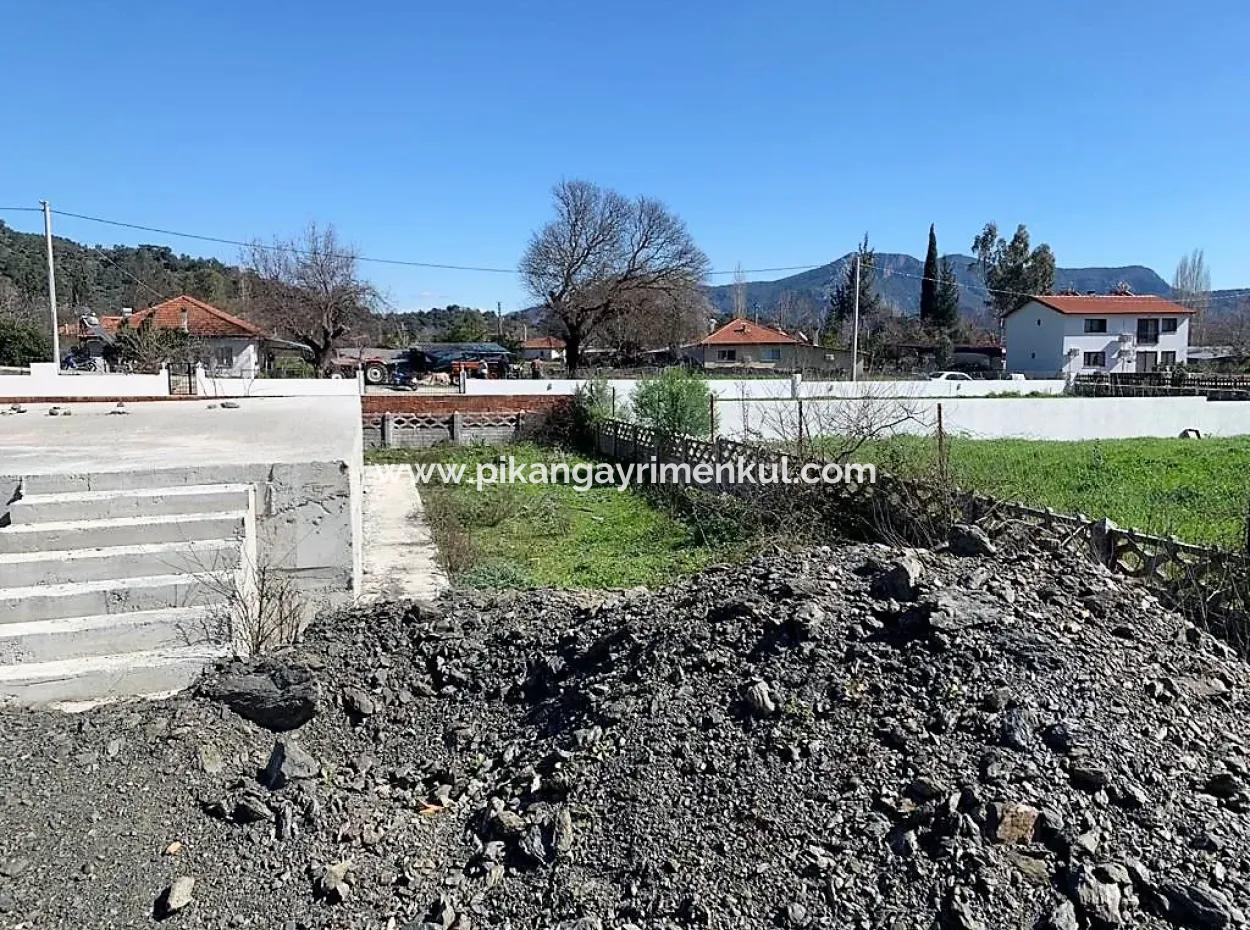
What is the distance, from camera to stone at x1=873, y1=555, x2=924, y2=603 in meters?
3.72

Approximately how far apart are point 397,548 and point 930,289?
2633 inches

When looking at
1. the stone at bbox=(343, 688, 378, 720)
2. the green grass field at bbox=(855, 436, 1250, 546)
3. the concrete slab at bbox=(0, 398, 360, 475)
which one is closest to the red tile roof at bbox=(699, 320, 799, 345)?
the green grass field at bbox=(855, 436, 1250, 546)

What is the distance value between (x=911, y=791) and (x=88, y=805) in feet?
9.07

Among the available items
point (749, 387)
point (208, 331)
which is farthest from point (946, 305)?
point (208, 331)

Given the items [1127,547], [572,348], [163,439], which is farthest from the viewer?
[572,348]

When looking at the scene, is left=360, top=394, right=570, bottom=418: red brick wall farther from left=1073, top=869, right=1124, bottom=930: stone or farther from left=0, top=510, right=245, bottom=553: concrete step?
left=1073, top=869, right=1124, bottom=930: stone

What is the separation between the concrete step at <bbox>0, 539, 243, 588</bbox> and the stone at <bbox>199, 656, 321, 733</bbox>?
1140 millimetres

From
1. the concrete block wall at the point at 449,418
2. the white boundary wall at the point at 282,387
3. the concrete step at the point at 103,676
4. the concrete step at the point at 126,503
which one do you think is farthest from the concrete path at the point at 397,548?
the white boundary wall at the point at 282,387

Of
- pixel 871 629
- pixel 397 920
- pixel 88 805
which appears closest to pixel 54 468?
pixel 88 805

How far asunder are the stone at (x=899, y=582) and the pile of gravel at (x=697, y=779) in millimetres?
17

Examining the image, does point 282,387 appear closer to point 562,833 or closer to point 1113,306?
point 562,833

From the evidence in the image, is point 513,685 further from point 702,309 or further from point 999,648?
point 702,309

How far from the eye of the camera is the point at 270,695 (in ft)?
11.7

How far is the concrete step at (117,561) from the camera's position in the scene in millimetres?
4324
